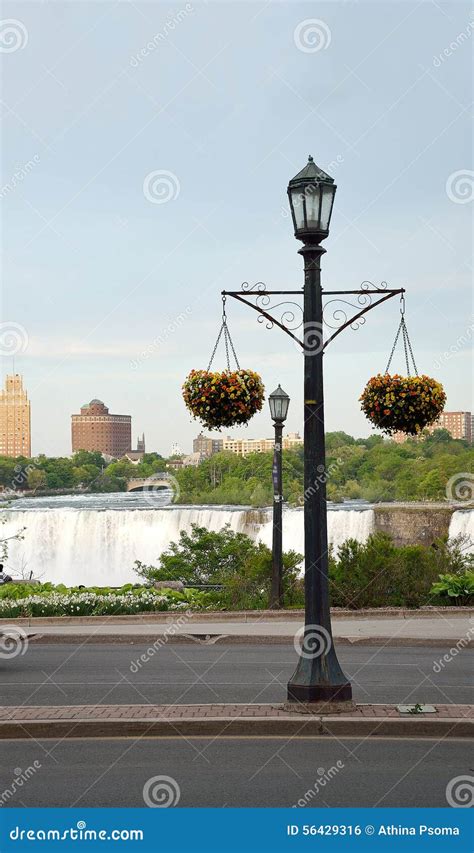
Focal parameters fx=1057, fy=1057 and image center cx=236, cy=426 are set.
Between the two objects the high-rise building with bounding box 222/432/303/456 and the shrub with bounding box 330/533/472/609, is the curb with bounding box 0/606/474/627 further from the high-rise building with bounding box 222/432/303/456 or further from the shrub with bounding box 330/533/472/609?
the high-rise building with bounding box 222/432/303/456

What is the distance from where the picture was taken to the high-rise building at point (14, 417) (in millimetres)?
96713

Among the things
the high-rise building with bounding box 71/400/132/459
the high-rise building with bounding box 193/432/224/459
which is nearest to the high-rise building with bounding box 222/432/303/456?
the high-rise building with bounding box 193/432/224/459

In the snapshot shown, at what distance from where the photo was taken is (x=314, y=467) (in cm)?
980

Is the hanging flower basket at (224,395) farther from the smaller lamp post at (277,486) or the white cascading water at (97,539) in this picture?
the white cascading water at (97,539)

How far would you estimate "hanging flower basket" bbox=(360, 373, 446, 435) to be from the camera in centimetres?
1077

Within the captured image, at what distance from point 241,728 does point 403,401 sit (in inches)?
144

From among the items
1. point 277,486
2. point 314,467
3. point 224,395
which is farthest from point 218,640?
point 314,467

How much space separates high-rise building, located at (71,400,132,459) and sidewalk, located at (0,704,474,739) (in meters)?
145

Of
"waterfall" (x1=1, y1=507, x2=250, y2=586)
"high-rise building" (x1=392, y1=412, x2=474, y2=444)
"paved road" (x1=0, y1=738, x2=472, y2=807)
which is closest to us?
"paved road" (x1=0, y1=738, x2=472, y2=807)

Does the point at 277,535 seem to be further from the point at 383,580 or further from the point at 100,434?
the point at 100,434

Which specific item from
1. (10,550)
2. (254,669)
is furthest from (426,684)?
(10,550)

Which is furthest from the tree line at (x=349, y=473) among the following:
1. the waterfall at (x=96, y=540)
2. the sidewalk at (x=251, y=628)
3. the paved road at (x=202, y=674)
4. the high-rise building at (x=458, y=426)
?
the paved road at (x=202, y=674)

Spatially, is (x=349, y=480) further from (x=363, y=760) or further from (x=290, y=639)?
(x=363, y=760)

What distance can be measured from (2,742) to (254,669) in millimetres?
4944
